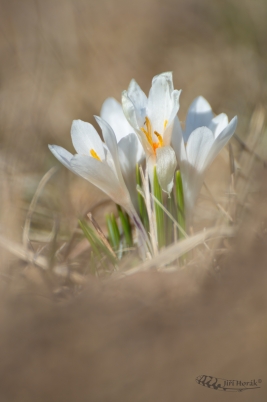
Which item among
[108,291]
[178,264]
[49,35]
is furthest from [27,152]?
[108,291]

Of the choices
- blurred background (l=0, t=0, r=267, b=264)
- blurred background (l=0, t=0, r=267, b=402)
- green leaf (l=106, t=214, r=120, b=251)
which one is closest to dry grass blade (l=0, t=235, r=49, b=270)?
blurred background (l=0, t=0, r=267, b=402)

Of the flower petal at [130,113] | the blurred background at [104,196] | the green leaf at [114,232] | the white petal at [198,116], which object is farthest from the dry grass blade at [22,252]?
the white petal at [198,116]

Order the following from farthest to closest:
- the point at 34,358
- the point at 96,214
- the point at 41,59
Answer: the point at 41,59, the point at 96,214, the point at 34,358

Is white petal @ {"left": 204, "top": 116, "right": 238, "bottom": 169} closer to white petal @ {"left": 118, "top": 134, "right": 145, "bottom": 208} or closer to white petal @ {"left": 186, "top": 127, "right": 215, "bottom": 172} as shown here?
white petal @ {"left": 186, "top": 127, "right": 215, "bottom": 172}

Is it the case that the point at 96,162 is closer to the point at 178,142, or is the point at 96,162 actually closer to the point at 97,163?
the point at 97,163

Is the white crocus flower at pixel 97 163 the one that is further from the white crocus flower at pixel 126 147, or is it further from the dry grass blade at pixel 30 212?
the dry grass blade at pixel 30 212

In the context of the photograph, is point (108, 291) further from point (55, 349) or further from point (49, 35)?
point (49, 35)
